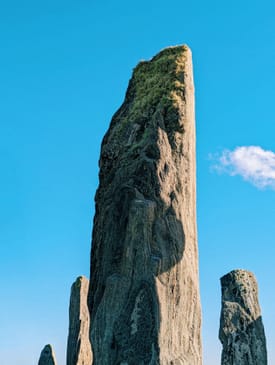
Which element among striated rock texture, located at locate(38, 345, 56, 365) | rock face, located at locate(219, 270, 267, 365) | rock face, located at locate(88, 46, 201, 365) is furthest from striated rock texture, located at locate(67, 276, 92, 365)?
rock face, located at locate(88, 46, 201, 365)

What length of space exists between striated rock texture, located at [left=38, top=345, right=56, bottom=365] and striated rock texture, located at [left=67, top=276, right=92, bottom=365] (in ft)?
6.69

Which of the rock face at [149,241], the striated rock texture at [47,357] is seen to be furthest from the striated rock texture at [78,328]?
the rock face at [149,241]

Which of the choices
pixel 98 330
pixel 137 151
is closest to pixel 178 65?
pixel 137 151

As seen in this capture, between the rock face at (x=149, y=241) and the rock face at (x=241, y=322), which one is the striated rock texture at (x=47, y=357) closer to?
the rock face at (x=241, y=322)

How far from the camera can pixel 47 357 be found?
18594 millimetres

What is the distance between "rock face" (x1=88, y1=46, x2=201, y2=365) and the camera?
7.66m

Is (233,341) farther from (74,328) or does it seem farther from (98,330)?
(98,330)

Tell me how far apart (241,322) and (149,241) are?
6.80 m

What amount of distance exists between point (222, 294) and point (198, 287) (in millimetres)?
6781

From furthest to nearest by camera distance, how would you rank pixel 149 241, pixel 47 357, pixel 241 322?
pixel 47 357 → pixel 241 322 → pixel 149 241

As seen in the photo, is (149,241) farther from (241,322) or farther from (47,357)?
(47,357)

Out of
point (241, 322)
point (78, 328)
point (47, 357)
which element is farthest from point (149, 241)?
point (47, 357)

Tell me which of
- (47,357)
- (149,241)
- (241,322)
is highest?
(47,357)

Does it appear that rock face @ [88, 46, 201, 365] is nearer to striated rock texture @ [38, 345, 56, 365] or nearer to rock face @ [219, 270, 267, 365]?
rock face @ [219, 270, 267, 365]
